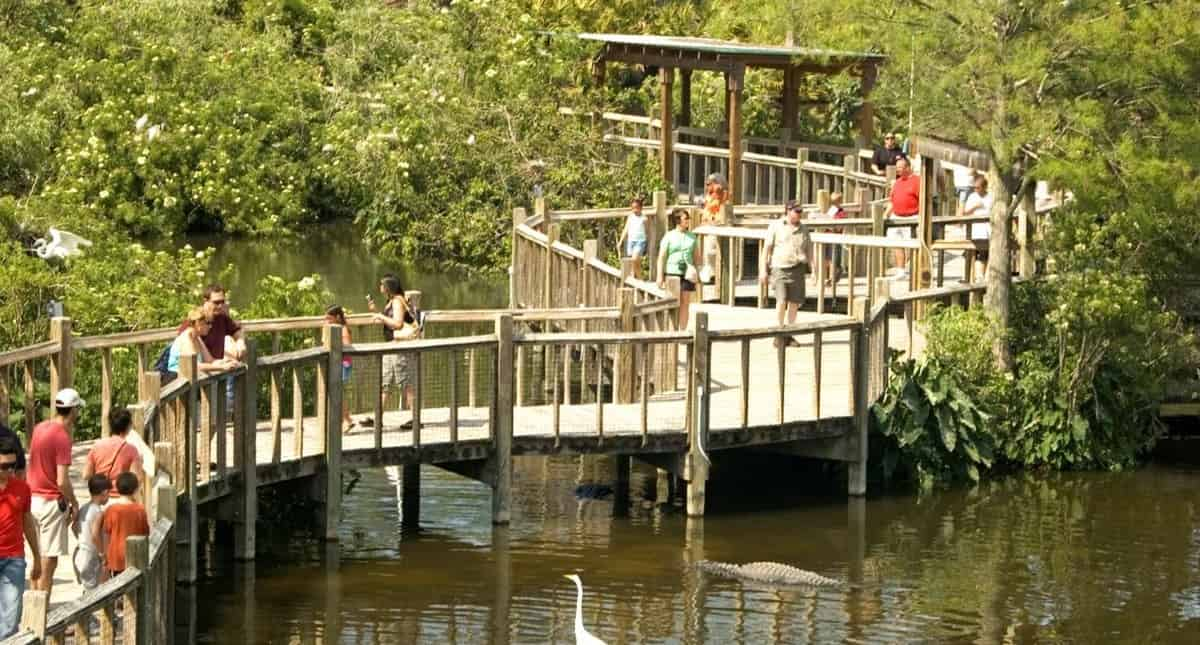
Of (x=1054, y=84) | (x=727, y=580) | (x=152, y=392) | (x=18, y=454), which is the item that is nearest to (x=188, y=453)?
(x=152, y=392)

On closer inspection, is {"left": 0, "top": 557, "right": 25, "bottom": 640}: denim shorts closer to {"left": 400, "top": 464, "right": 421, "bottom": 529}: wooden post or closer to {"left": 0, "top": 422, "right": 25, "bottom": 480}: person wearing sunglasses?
{"left": 0, "top": 422, "right": 25, "bottom": 480}: person wearing sunglasses

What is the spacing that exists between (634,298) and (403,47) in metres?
19.8

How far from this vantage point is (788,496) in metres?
25.1

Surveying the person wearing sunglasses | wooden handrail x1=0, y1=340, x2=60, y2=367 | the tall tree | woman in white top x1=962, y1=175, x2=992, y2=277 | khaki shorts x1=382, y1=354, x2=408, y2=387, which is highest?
the tall tree

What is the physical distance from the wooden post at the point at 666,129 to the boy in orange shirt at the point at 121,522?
2116cm

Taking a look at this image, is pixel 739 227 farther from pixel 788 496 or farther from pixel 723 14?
pixel 723 14

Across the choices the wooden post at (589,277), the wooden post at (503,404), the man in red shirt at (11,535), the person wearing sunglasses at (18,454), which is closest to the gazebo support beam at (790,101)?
the wooden post at (589,277)

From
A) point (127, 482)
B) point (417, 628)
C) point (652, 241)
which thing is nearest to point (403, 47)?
point (652, 241)

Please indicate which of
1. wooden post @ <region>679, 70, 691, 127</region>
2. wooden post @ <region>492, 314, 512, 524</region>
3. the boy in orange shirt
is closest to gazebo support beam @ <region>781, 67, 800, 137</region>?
wooden post @ <region>679, 70, 691, 127</region>

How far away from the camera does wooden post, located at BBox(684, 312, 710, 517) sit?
23.3 metres

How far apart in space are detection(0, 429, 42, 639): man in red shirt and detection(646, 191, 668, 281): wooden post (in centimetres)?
1552

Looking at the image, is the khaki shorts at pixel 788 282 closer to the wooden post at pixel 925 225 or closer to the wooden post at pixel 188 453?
the wooden post at pixel 925 225

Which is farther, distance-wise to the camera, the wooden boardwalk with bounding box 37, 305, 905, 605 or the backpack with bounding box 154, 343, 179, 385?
the wooden boardwalk with bounding box 37, 305, 905, 605

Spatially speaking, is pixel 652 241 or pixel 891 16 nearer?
pixel 891 16
